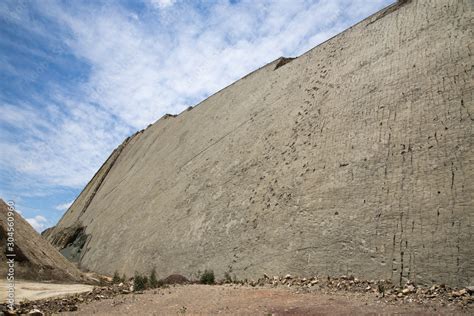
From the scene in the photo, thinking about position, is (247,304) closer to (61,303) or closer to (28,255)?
(61,303)

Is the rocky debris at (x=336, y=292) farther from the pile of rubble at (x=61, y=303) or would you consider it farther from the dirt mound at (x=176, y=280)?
the dirt mound at (x=176, y=280)

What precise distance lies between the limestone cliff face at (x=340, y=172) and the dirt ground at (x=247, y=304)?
1.24 metres

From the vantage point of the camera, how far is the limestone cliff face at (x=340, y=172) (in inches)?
305

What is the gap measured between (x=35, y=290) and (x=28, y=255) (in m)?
2.25

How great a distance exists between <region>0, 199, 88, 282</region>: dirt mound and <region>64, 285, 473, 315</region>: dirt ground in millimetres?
4372

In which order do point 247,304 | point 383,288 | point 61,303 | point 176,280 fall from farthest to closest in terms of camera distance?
point 176,280
point 61,303
point 383,288
point 247,304

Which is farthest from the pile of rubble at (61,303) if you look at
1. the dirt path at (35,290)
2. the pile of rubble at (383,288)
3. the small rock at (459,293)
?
the small rock at (459,293)

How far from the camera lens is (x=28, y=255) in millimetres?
11727

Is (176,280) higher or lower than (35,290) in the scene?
higher

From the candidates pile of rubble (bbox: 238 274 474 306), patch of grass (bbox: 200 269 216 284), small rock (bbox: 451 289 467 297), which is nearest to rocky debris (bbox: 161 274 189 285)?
patch of grass (bbox: 200 269 216 284)

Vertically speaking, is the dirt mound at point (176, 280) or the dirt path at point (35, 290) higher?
the dirt mound at point (176, 280)

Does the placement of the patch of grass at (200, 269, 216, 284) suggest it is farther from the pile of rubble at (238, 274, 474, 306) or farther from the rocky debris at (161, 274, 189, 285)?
the pile of rubble at (238, 274, 474, 306)

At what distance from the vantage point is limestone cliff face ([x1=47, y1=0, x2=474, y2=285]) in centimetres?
776

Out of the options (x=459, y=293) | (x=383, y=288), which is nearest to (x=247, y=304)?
(x=383, y=288)
